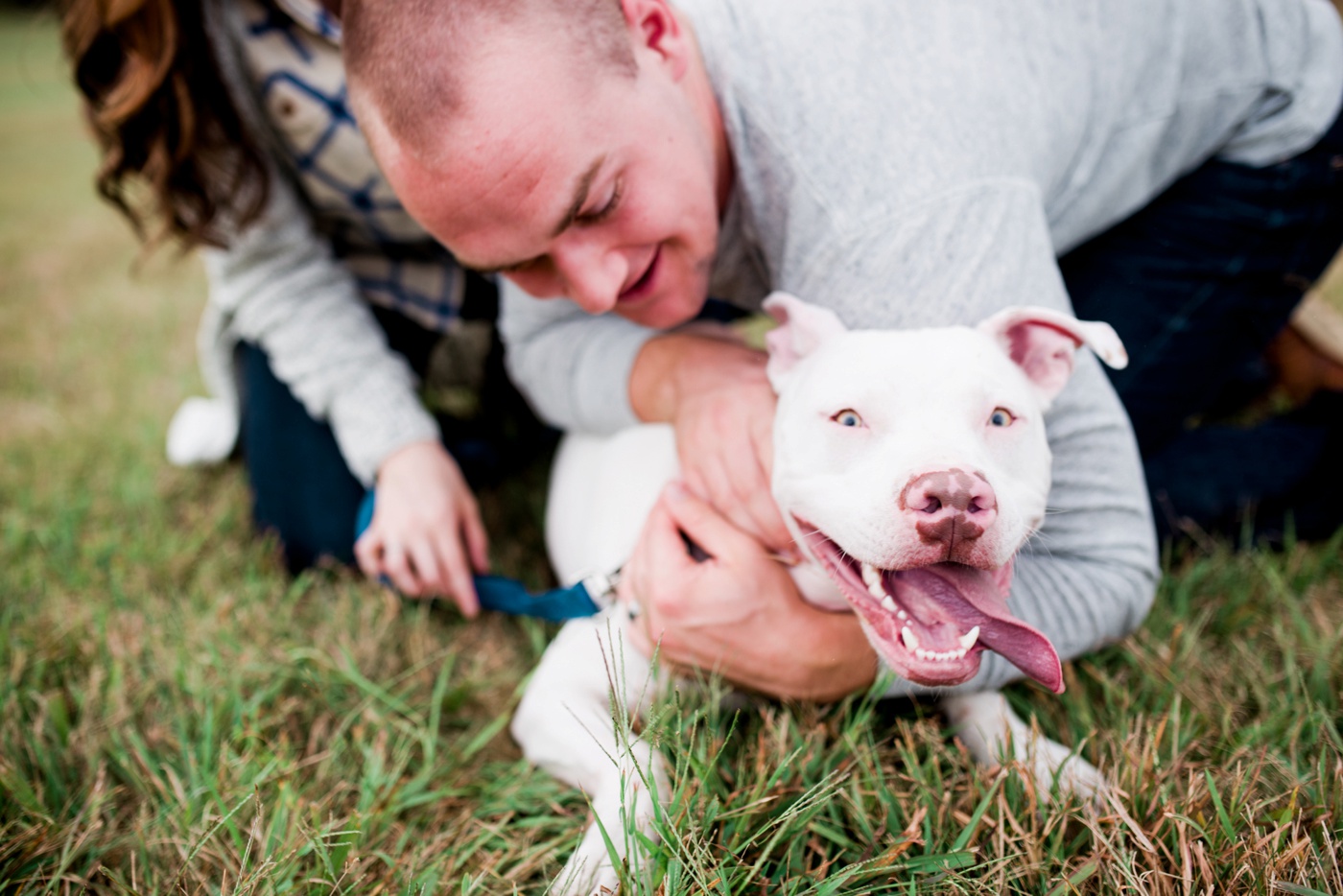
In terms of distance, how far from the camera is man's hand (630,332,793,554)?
73.4 inches

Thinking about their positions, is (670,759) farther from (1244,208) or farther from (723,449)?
(1244,208)

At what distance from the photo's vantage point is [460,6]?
1627 millimetres

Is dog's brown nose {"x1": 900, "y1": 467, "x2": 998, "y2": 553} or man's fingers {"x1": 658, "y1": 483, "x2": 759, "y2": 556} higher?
dog's brown nose {"x1": 900, "y1": 467, "x2": 998, "y2": 553}

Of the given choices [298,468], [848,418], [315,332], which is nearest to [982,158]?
[848,418]

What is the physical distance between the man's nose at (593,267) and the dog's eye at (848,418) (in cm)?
53

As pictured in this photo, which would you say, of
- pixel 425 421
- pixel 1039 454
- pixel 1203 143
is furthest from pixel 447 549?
pixel 1203 143

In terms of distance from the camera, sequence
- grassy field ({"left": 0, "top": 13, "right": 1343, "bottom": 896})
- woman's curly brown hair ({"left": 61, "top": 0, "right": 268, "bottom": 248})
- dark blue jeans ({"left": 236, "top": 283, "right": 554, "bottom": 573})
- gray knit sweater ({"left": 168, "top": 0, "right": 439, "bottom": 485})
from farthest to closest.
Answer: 1. dark blue jeans ({"left": 236, "top": 283, "right": 554, "bottom": 573})
2. gray knit sweater ({"left": 168, "top": 0, "right": 439, "bottom": 485})
3. woman's curly brown hair ({"left": 61, "top": 0, "right": 268, "bottom": 248})
4. grassy field ({"left": 0, "top": 13, "right": 1343, "bottom": 896})

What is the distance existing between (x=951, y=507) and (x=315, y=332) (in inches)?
82.6

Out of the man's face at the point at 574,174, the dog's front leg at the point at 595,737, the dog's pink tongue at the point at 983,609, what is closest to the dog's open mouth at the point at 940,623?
the dog's pink tongue at the point at 983,609

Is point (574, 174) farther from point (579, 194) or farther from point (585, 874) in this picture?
point (585, 874)

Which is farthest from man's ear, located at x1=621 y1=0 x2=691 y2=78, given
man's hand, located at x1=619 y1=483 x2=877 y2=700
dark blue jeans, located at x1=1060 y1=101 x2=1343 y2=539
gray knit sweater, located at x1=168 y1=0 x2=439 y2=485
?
dark blue jeans, located at x1=1060 y1=101 x2=1343 y2=539

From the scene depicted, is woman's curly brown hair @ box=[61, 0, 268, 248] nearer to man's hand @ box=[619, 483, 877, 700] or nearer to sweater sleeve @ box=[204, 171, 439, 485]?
sweater sleeve @ box=[204, 171, 439, 485]

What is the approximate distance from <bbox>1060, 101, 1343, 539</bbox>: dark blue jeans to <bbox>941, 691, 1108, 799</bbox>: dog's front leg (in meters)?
1.03

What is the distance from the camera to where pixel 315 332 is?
2752mm
